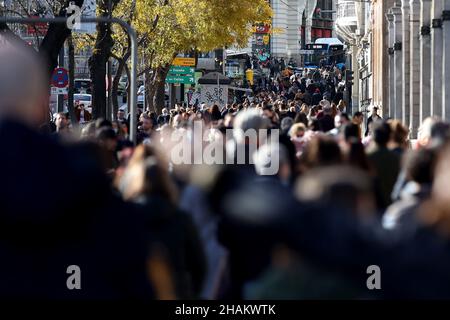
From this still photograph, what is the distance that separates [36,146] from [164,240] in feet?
8.81

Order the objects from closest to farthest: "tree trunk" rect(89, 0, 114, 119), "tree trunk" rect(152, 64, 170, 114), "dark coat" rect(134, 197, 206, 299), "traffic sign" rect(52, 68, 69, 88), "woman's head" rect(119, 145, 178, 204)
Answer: "woman's head" rect(119, 145, 178, 204) → "dark coat" rect(134, 197, 206, 299) → "tree trunk" rect(89, 0, 114, 119) → "traffic sign" rect(52, 68, 69, 88) → "tree trunk" rect(152, 64, 170, 114)

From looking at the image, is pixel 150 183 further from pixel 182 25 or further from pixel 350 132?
pixel 182 25

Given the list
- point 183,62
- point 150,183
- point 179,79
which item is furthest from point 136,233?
point 183,62

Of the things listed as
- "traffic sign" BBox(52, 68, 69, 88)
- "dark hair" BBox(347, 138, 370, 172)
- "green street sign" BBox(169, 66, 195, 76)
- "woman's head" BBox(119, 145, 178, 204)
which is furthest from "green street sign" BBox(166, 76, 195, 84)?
"woman's head" BBox(119, 145, 178, 204)

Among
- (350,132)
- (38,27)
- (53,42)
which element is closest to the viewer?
(350,132)

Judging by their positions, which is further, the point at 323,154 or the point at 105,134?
the point at 105,134

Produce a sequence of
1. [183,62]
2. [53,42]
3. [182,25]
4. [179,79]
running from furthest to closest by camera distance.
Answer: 1. [183,62]
2. [179,79]
3. [182,25]
4. [53,42]

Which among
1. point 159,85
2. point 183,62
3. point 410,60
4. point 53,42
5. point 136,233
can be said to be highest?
point 183,62

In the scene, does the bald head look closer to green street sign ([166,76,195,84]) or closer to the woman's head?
the woman's head

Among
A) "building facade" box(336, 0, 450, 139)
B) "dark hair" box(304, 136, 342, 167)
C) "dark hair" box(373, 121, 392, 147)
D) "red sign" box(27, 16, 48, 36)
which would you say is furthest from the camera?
"red sign" box(27, 16, 48, 36)

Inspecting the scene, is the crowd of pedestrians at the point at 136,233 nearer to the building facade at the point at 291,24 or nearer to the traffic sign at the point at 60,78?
the traffic sign at the point at 60,78

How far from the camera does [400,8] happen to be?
127 ft

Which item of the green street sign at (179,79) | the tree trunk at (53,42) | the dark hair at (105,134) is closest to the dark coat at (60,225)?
the dark hair at (105,134)

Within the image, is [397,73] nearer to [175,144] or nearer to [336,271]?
[175,144]
